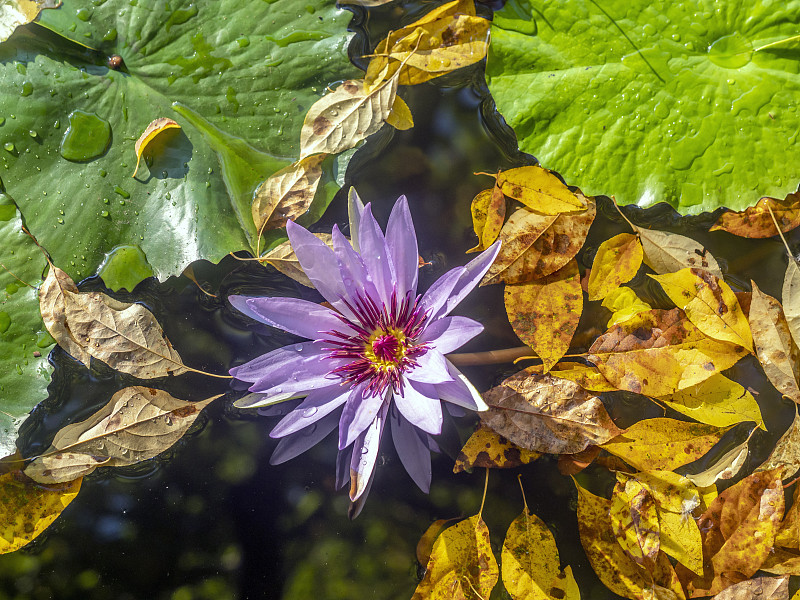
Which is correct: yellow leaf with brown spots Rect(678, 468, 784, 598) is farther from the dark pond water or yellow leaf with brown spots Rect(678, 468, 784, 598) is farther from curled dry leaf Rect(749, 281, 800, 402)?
curled dry leaf Rect(749, 281, 800, 402)

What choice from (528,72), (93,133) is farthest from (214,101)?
(528,72)

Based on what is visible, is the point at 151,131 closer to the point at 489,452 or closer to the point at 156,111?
the point at 156,111

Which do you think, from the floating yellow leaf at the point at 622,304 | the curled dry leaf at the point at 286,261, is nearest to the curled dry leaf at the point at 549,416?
the floating yellow leaf at the point at 622,304

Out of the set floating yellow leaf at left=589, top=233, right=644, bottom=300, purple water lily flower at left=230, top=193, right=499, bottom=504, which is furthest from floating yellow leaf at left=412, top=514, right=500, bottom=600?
floating yellow leaf at left=589, top=233, right=644, bottom=300

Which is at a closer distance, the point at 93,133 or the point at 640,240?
the point at 93,133

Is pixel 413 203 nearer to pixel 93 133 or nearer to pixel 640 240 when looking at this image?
pixel 640 240

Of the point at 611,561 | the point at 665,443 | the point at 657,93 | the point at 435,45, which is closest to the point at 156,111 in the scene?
the point at 435,45
